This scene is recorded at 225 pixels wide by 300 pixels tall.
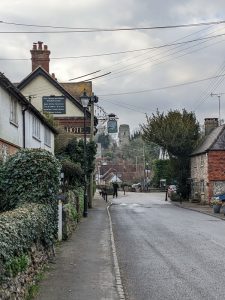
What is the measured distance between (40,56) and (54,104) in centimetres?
483

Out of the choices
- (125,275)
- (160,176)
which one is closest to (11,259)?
(125,275)

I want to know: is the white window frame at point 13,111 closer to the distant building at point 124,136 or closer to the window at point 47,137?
the window at point 47,137

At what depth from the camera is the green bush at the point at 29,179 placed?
13.7 meters

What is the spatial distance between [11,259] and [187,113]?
52.5 meters

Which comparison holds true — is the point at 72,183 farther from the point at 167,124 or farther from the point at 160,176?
the point at 160,176

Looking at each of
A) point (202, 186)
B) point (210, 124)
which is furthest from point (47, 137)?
point (210, 124)

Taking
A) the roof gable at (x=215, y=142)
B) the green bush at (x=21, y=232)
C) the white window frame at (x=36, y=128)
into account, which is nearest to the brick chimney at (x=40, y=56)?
the roof gable at (x=215, y=142)

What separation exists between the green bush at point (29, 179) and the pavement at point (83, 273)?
1749mm

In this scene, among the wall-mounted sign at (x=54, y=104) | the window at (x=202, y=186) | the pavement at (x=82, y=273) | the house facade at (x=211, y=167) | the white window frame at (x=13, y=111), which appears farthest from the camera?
the window at (x=202, y=186)

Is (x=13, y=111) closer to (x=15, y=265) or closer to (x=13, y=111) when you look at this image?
(x=13, y=111)

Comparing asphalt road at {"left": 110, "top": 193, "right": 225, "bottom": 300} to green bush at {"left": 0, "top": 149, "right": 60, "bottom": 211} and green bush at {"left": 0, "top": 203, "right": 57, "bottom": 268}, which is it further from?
green bush at {"left": 0, "top": 149, "right": 60, "bottom": 211}

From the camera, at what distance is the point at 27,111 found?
77.7 feet

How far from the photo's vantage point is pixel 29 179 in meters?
14.0

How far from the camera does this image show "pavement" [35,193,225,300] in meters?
9.45
